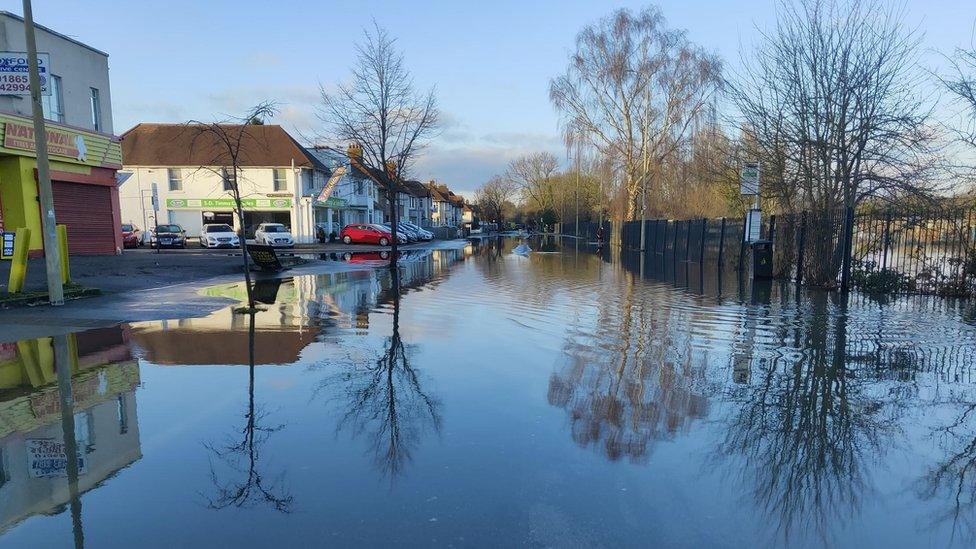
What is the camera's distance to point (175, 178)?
43188 mm

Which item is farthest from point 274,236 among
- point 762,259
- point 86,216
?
point 762,259

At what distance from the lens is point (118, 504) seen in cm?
368

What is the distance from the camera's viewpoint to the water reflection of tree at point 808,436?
3.74 metres

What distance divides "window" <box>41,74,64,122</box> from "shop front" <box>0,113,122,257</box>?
0.47 m

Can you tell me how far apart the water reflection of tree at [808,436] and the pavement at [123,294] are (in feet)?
31.7

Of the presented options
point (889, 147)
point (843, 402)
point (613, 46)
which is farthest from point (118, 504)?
point (613, 46)

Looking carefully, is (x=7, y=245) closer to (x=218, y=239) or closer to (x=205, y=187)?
(x=218, y=239)

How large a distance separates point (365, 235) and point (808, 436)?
4138cm

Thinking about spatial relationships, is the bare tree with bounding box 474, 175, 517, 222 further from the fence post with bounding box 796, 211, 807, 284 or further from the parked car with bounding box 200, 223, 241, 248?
the fence post with bounding box 796, 211, 807, 284

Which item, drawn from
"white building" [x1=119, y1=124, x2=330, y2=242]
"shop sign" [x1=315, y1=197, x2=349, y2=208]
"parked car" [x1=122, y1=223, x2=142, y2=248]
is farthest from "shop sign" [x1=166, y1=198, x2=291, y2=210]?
"parked car" [x1=122, y1=223, x2=142, y2=248]

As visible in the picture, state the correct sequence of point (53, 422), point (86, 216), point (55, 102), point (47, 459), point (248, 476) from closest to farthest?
point (248, 476), point (47, 459), point (53, 422), point (55, 102), point (86, 216)

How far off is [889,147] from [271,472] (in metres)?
16.3

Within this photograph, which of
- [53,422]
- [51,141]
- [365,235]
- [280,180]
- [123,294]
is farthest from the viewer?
[365,235]

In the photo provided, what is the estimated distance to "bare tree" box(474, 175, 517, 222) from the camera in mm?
108281
